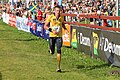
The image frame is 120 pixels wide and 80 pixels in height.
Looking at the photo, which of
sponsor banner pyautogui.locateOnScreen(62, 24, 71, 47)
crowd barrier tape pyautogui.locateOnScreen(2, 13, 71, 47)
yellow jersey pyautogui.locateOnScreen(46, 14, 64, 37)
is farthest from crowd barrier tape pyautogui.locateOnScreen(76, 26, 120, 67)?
yellow jersey pyautogui.locateOnScreen(46, 14, 64, 37)

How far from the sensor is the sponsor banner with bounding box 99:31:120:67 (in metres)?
12.0

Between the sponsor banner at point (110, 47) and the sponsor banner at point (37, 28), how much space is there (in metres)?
9.58

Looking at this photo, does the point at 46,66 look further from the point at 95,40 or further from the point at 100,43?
the point at 95,40

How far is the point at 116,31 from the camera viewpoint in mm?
12609

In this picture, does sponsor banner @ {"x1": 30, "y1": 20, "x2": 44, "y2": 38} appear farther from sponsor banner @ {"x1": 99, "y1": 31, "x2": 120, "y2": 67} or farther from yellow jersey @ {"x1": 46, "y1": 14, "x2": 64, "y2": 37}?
yellow jersey @ {"x1": 46, "y1": 14, "x2": 64, "y2": 37}

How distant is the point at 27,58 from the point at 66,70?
2914mm

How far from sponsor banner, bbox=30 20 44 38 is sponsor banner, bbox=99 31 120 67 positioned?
9.58 meters

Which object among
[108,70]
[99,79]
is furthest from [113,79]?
[108,70]

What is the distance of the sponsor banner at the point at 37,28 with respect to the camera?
2257cm

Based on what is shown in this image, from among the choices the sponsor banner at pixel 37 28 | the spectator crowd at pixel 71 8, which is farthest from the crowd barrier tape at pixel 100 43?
the sponsor banner at pixel 37 28

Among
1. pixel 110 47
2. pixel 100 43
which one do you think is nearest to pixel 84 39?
pixel 100 43

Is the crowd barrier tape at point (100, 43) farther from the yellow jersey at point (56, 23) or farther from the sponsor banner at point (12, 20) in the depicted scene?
the sponsor banner at point (12, 20)

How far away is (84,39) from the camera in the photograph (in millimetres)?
15023

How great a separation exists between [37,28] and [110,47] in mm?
11589
